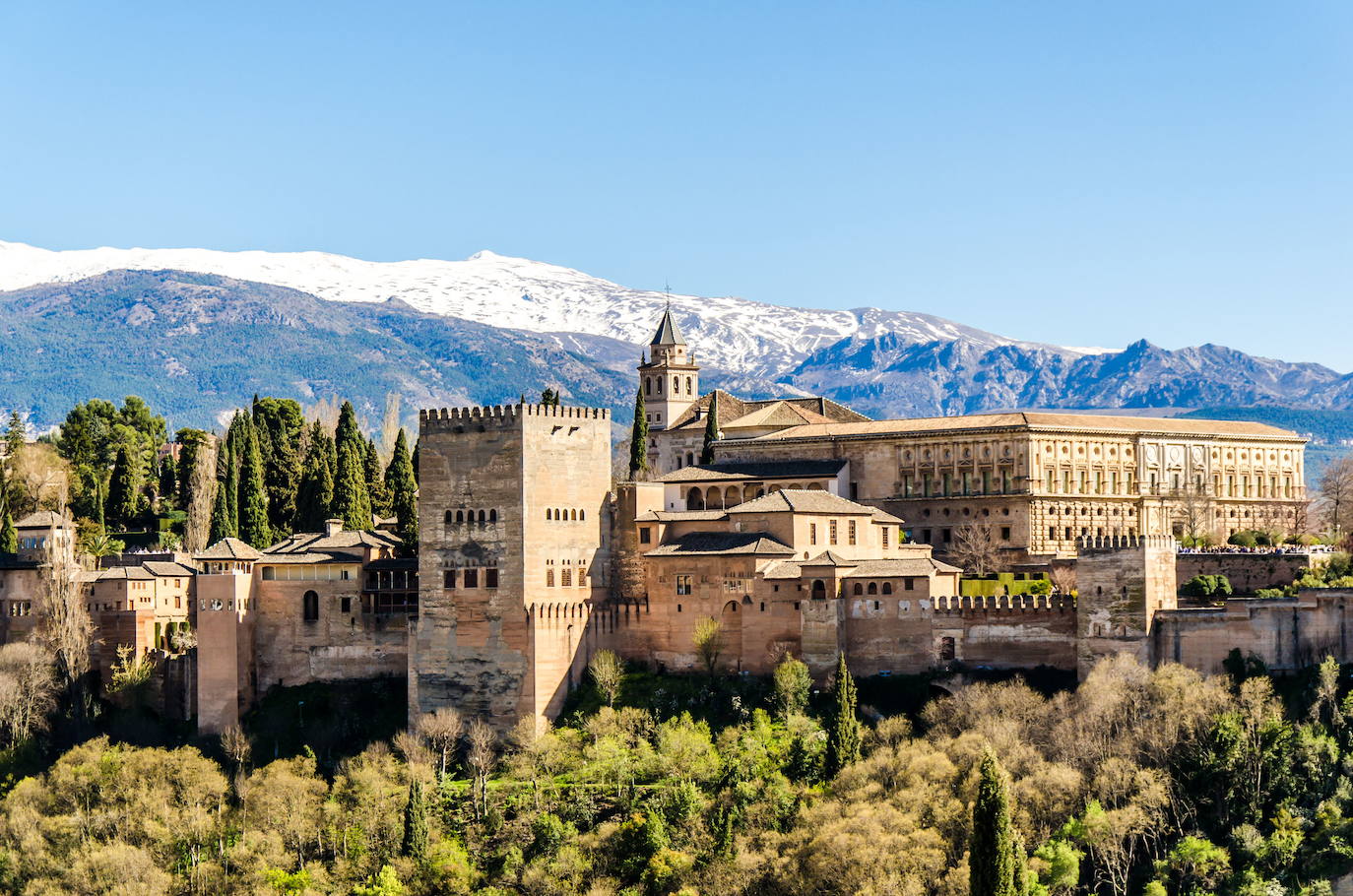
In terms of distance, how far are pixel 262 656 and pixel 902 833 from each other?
97.8 ft

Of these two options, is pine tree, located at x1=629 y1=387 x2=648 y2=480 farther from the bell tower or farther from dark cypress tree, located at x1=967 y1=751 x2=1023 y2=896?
dark cypress tree, located at x1=967 y1=751 x2=1023 y2=896

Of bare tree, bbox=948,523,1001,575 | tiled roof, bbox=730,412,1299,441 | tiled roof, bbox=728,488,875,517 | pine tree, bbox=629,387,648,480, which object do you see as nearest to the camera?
tiled roof, bbox=728,488,875,517

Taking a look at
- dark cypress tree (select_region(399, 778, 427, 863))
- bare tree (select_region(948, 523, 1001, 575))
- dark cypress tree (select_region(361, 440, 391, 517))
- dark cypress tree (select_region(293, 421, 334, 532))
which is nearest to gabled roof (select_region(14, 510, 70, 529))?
dark cypress tree (select_region(293, 421, 334, 532))

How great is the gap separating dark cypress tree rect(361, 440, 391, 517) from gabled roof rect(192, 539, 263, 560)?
19911 mm

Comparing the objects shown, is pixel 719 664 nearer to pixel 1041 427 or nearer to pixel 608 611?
pixel 608 611

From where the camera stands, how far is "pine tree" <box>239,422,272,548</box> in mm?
93875

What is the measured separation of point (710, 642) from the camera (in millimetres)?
73250

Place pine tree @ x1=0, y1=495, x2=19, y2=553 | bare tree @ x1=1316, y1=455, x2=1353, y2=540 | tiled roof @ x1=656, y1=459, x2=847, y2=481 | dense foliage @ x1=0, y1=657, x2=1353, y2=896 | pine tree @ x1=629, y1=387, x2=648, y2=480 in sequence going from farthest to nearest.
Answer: pine tree @ x1=629, y1=387, x2=648, y2=480
bare tree @ x1=1316, y1=455, x2=1353, y2=540
tiled roof @ x1=656, y1=459, x2=847, y2=481
pine tree @ x1=0, y1=495, x2=19, y2=553
dense foliage @ x1=0, y1=657, x2=1353, y2=896

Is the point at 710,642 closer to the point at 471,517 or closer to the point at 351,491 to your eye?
the point at 471,517

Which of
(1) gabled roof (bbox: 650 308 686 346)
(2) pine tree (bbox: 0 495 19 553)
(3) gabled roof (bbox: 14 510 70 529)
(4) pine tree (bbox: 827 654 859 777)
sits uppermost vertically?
(1) gabled roof (bbox: 650 308 686 346)

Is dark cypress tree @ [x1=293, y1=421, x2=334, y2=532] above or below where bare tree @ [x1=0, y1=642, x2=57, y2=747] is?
above

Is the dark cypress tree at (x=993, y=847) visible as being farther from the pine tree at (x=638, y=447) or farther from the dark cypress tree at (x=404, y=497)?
the pine tree at (x=638, y=447)

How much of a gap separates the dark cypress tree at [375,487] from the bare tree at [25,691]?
2303 centimetres

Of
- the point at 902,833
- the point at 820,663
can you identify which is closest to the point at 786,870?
the point at 902,833
